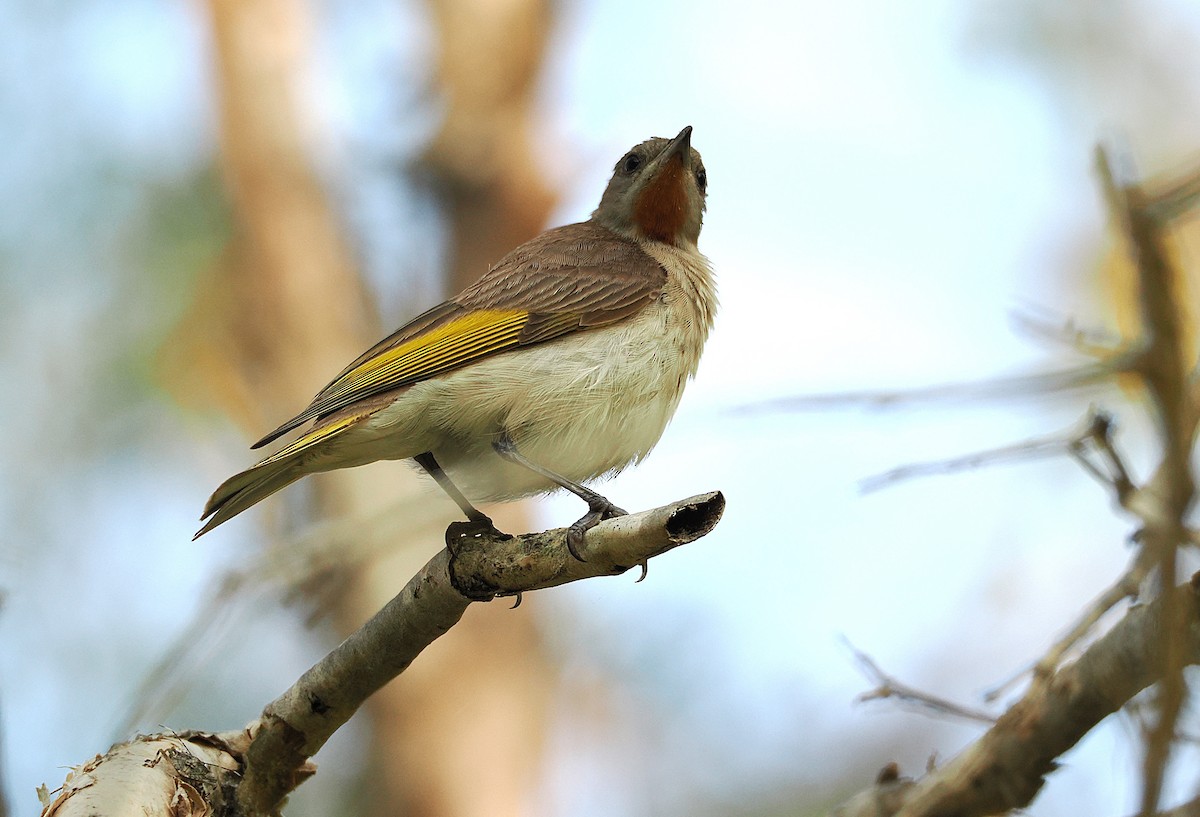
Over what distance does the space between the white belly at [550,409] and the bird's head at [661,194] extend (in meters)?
1.36

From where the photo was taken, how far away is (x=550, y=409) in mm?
5320

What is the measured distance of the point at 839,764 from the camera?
11.2m

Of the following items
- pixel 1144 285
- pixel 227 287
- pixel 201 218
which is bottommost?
pixel 1144 285

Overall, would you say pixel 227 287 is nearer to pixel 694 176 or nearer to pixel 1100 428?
pixel 694 176

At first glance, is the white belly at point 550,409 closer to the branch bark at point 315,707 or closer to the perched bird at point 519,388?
the perched bird at point 519,388

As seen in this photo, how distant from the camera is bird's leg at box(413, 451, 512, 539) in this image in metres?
4.67

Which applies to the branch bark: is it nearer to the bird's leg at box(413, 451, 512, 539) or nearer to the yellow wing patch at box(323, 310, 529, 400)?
the bird's leg at box(413, 451, 512, 539)

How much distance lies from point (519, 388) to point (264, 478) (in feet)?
3.77


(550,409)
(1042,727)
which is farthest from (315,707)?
(1042,727)

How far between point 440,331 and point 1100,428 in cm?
319

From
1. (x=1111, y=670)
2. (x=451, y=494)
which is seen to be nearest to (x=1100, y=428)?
(x=1111, y=670)

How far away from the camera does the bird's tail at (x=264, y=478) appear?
470 cm

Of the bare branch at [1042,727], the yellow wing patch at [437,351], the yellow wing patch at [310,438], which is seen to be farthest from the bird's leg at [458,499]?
the bare branch at [1042,727]

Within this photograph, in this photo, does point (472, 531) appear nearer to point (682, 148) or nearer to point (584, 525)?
point (584, 525)
